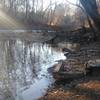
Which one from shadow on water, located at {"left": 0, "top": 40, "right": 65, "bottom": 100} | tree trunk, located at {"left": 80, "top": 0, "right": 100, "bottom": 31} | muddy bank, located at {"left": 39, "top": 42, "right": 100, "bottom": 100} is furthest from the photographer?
tree trunk, located at {"left": 80, "top": 0, "right": 100, "bottom": 31}

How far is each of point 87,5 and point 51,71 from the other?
7844 mm

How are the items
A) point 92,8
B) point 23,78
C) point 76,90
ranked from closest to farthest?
point 76,90
point 23,78
point 92,8

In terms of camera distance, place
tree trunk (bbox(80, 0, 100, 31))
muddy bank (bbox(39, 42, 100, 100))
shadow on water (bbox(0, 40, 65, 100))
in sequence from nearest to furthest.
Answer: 1. muddy bank (bbox(39, 42, 100, 100))
2. shadow on water (bbox(0, 40, 65, 100))
3. tree trunk (bbox(80, 0, 100, 31))

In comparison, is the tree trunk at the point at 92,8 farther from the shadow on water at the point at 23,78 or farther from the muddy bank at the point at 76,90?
the muddy bank at the point at 76,90

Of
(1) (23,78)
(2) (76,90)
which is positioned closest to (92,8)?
(1) (23,78)

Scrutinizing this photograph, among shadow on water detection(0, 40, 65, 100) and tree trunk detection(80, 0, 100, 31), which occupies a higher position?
tree trunk detection(80, 0, 100, 31)

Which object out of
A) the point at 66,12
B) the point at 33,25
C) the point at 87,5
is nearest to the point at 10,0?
the point at 33,25

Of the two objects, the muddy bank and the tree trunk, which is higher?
the tree trunk

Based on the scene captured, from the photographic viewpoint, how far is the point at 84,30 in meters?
32.2

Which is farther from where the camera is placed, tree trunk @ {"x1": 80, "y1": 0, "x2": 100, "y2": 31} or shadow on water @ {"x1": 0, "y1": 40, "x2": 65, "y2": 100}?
tree trunk @ {"x1": 80, "y1": 0, "x2": 100, "y2": 31}

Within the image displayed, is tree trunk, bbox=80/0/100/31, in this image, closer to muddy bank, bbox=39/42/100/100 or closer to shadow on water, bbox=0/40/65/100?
shadow on water, bbox=0/40/65/100

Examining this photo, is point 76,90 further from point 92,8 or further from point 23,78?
point 92,8

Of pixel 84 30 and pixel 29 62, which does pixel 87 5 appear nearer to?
pixel 29 62

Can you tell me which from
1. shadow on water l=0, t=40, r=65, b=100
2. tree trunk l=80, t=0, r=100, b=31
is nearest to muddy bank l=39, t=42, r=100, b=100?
shadow on water l=0, t=40, r=65, b=100
